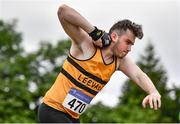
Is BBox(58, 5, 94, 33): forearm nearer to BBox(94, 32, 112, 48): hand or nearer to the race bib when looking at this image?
BBox(94, 32, 112, 48): hand

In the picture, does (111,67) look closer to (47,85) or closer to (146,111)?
(47,85)

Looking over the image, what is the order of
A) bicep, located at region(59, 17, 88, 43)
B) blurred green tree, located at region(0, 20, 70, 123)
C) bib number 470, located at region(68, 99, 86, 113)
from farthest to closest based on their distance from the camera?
1. blurred green tree, located at region(0, 20, 70, 123)
2. bib number 470, located at region(68, 99, 86, 113)
3. bicep, located at region(59, 17, 88, 43)

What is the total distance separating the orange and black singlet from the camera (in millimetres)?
5680

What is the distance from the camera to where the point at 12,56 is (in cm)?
3466

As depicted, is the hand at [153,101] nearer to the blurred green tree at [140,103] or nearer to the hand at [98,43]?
the hand at [98,43]

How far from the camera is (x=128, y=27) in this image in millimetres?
5664

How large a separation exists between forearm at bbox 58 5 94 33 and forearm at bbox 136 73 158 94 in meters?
0.77

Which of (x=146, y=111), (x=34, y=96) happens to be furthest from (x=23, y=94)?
(x=146, y=111)

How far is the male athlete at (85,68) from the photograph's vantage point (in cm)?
565

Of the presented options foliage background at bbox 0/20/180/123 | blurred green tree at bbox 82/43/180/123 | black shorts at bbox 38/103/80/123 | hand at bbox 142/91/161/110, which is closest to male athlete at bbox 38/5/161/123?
black shorts at bbox 38/103/80/123


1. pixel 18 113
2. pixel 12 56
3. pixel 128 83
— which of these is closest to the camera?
pixel 18 113

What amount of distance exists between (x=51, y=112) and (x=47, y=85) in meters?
23.0

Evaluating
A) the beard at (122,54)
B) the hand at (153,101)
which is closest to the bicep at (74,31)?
the beard at (122,54)

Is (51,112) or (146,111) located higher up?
(51,112)
